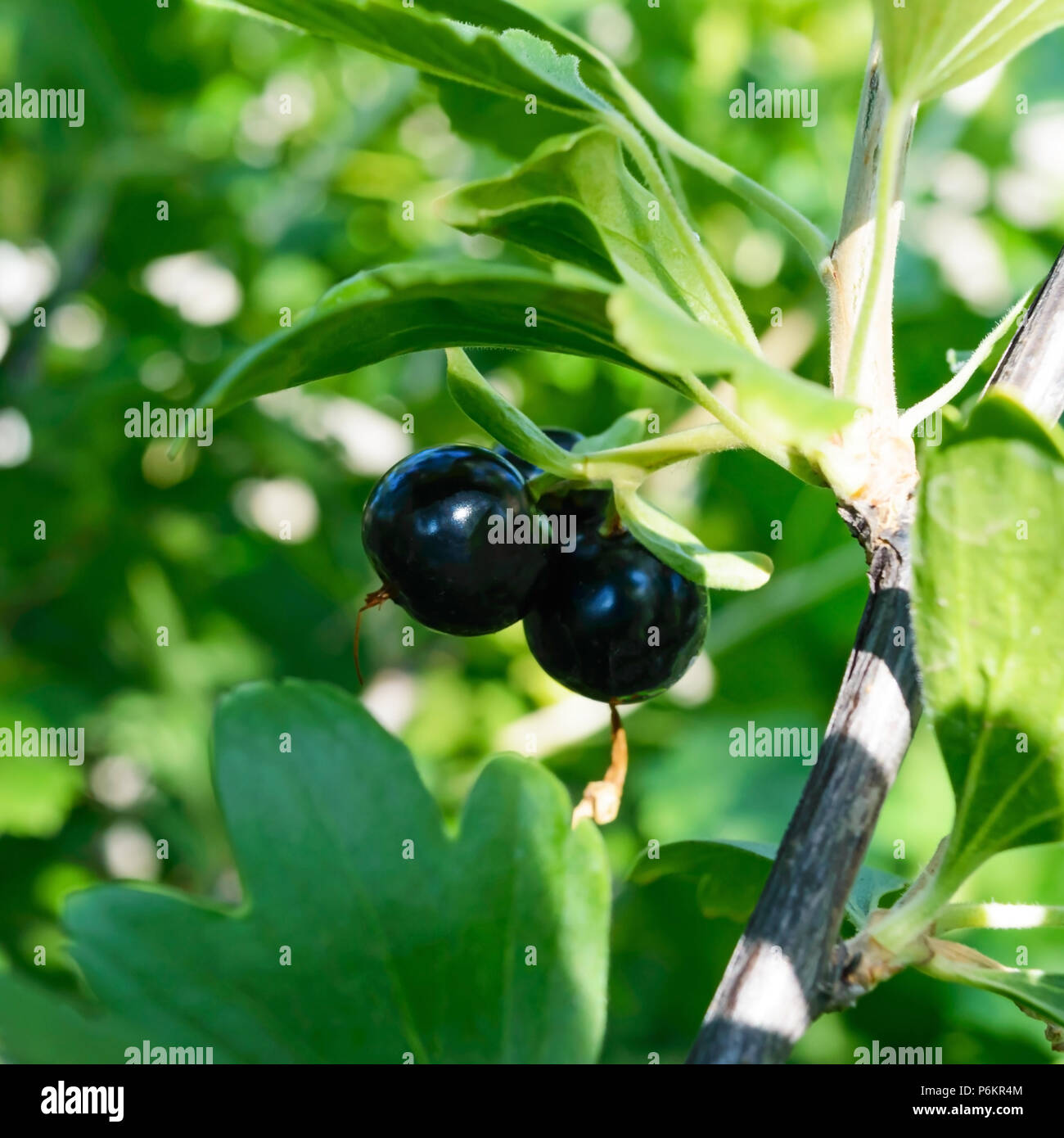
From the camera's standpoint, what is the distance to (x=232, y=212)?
2070mm

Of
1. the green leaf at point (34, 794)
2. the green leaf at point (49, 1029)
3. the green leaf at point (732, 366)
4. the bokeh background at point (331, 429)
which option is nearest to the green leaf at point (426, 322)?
the green leaf at point (732, 366)

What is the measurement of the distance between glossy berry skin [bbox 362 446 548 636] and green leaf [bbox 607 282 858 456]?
0.26m

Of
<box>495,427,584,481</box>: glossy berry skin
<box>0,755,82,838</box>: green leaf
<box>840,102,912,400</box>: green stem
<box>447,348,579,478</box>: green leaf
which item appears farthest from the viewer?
<box>0,755,82,838</box>: green leaf

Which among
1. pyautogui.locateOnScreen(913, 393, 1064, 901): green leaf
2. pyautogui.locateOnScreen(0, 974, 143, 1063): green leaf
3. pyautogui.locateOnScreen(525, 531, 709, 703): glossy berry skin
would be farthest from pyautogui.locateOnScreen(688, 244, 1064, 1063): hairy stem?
pyautogui.locateOnScreen(0, 974, 143, 1063): green leaf

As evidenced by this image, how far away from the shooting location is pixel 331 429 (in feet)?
7.98

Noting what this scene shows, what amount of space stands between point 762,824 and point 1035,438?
4.06 feet

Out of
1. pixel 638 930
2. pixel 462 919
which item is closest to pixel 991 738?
pixel 462 919

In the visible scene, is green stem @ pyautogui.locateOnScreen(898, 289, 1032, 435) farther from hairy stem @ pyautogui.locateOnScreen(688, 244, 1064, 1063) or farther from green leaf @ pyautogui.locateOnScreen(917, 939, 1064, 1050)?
green leaf @ pyautogui.locateOnScreen(917, 939, 1064, 1050)

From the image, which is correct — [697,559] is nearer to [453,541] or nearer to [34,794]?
[453,541]

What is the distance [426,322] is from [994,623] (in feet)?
0.93

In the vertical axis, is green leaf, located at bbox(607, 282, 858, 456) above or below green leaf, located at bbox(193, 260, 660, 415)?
below

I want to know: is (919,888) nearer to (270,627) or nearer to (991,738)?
(991,738)

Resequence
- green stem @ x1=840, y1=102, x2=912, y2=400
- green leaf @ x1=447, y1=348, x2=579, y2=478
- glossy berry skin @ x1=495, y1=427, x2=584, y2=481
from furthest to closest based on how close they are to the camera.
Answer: glossy berry skin @ x1=495, y1=427, x2=584, y2=481 < green leaf @ x1=447, y1=348, x2=579, y2=478 < green stem @ x1=840, y1=102, x2=912, y2=400

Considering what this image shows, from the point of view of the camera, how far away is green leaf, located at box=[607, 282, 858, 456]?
16.0 inches
